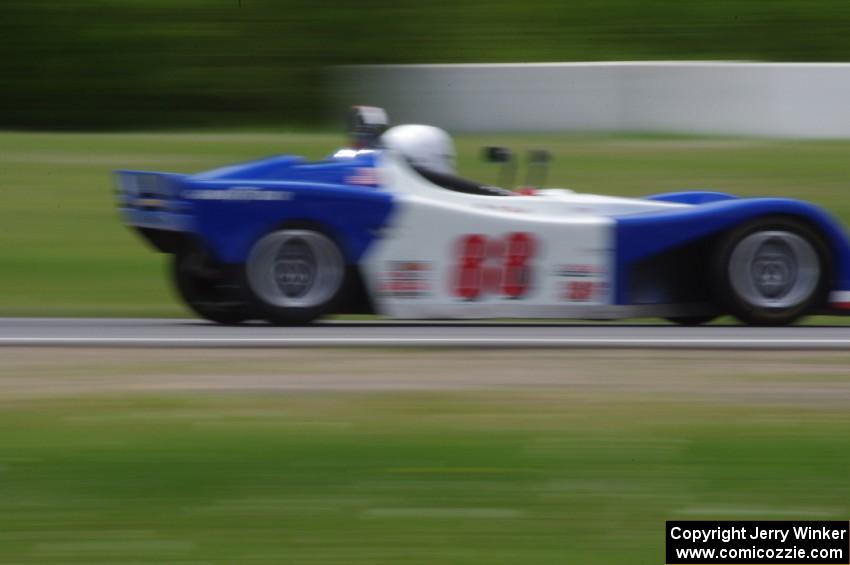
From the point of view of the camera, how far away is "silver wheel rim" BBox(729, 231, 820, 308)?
387 inches

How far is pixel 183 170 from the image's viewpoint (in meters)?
17.8

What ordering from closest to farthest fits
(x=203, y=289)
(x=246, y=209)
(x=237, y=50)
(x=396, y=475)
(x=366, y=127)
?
(x=396, y=475), (x=246, y=209), (x=203, y=289), (x=366, y=127), (x=237, y=50)

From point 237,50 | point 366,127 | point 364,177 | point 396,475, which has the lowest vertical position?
point 396,475

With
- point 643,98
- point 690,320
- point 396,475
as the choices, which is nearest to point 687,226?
point 690,320

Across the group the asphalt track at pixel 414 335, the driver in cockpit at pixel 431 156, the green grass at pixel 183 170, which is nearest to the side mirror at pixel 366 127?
the driver in cockpit at pixel 431 156

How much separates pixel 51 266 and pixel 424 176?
207 inches

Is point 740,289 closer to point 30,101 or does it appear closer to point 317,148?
point 317,148

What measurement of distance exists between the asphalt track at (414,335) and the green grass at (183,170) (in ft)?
11.7

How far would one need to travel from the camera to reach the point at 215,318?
408 inches

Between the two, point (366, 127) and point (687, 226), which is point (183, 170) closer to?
point (366, 127)

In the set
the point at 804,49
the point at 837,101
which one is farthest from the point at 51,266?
the point at 804,49

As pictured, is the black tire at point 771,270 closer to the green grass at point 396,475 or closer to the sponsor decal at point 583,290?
the sponsor decal at point 583,290

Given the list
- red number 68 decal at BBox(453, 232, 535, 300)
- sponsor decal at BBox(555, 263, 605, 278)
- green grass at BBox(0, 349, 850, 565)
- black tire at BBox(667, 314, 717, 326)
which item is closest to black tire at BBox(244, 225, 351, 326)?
red number 68 decal at BBox(453, 232, 535, 300)

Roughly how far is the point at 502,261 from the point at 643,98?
867cm
